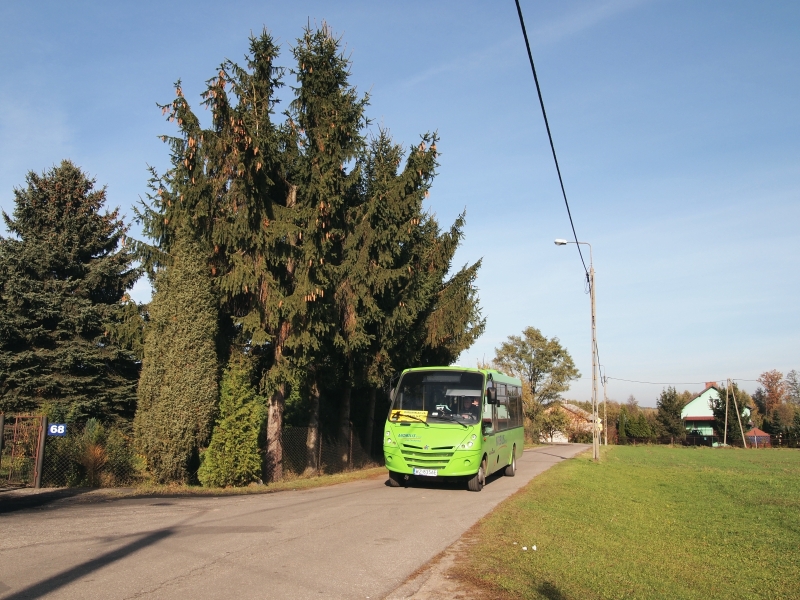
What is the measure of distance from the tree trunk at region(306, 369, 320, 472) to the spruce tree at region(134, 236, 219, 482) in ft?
17.2

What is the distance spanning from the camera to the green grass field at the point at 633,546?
6.85 meters

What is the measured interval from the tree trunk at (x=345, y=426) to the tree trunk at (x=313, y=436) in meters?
2.35

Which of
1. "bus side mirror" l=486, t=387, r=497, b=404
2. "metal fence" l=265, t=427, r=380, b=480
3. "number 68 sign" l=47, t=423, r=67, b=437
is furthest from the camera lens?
"metal fence" l=265, t=427, r=380, b=480

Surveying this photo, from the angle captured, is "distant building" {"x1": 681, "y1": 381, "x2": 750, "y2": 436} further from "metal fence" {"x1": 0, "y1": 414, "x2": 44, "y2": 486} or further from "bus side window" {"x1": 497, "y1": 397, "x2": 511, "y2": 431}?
"metal fence" {"x1": 0, "y1": 414, "x2": 44, "y2": 486}

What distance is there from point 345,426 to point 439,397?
29.6 feet

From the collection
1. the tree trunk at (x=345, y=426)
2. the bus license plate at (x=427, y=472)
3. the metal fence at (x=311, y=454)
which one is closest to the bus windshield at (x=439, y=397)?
the bus license plate at (x=427, y=472)

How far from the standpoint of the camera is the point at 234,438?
50.3 ft

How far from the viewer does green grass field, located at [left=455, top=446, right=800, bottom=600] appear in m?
6.85

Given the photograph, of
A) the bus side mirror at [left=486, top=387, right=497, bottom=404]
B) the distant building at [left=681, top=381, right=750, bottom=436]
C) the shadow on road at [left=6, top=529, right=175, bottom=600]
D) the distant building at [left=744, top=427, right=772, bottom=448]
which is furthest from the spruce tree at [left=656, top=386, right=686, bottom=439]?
the shadow on road at [left=6, top=529, right=175, bottom=600]

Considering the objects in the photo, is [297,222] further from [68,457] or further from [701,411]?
[701,411]

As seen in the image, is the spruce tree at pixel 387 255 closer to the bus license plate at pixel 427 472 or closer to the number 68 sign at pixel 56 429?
the bus license plate at pixel 427 472

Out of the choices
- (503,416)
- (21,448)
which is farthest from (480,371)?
(21,448)

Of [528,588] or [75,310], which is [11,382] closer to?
[75,310]

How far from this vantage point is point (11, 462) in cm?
1438
